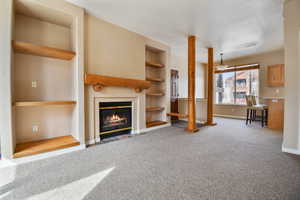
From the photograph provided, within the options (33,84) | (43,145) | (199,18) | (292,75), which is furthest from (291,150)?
(33,84)

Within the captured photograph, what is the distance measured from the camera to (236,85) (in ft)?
20.8

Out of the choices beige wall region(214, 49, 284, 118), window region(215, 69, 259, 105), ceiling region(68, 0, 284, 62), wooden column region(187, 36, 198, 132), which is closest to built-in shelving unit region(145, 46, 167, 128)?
ceiling region(68, 0, 284, 62)

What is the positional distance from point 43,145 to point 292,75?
4.43 meters

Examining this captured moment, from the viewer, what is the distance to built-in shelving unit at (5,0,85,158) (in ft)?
7.35

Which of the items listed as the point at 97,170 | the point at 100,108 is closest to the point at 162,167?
the point at 97,170

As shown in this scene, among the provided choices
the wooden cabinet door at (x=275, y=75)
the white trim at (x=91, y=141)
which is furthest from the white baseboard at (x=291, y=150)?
the wooden cabinet door at (x=275, y=75)

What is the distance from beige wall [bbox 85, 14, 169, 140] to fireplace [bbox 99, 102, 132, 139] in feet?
0.73

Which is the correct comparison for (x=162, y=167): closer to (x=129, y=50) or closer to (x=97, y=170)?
(x=97, y=170)

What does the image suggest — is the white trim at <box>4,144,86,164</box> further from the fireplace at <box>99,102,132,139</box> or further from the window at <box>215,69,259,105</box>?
the window at <box>215,69,259,105</box>

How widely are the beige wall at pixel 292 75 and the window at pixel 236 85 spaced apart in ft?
12.8

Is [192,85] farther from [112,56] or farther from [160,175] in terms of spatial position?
[160,175]

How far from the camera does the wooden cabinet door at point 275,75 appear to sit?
4.94 metres

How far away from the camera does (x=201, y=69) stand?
723 cm

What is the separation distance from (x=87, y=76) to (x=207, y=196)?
2.54 m
